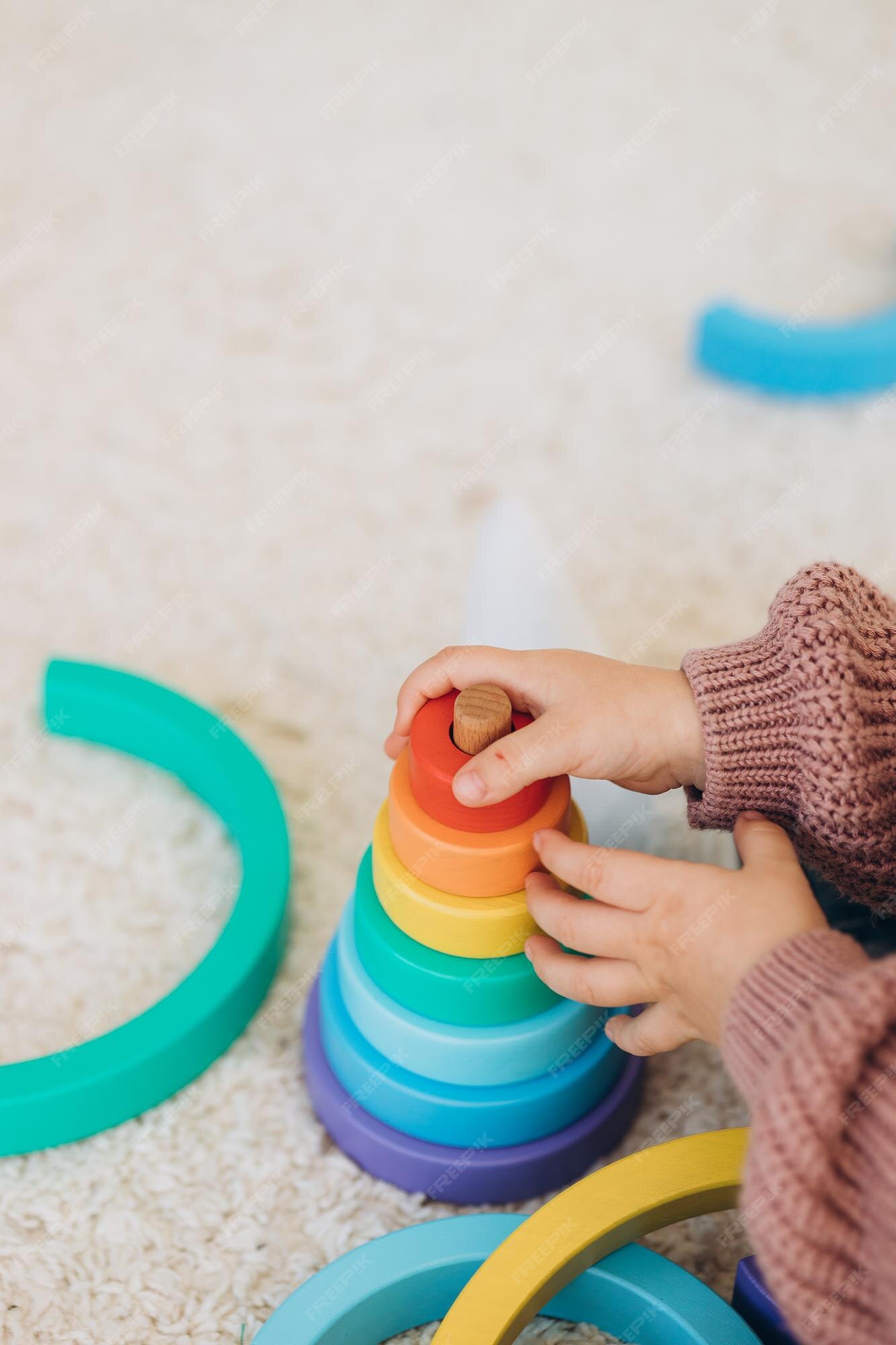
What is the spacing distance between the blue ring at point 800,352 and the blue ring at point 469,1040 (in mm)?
809

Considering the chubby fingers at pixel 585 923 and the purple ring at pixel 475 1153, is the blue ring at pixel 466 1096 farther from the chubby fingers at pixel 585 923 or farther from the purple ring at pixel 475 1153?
the chubby fingers at pixel 585 923

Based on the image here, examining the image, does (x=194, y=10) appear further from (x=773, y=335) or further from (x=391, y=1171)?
(x=391, y=1171)

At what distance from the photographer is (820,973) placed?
1.77ft

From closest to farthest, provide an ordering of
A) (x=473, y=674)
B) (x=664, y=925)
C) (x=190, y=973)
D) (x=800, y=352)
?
(x=664, y=925)
(x=473, y=674)
(x=190, y=973)
(x=800, y=352)

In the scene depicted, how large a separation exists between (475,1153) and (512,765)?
0.26m

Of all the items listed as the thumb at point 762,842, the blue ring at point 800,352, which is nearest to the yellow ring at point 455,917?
the thumb at point 762,842

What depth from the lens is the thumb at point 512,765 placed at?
64 cm

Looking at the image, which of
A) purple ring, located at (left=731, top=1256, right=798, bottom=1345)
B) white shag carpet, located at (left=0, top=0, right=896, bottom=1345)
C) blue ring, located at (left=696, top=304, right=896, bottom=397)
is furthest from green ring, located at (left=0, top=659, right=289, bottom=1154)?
blue ring, located at (left=696, top=304, right=896, bottom=397)

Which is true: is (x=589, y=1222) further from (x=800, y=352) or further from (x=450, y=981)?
(x=800, y=352)

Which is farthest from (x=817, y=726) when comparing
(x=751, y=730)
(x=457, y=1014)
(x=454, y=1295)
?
(x=454, y=1295)

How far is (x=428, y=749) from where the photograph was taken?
678 millimetres

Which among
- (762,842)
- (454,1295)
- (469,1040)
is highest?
(762,842)

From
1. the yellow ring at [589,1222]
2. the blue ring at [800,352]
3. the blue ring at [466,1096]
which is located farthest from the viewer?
the blue ring at [800,352]

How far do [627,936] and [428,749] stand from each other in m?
0.15
